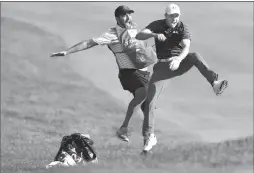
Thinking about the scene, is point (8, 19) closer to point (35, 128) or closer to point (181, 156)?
point (35, 128)

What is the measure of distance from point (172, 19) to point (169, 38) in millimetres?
444

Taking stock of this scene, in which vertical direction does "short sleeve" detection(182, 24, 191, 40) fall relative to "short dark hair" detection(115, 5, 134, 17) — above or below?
below

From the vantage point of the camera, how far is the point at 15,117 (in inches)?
3438

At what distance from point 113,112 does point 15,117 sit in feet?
60.0

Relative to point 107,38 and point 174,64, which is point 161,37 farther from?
point 107,38

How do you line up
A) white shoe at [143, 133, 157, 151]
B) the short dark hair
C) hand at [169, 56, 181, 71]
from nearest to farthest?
1. hand at [169, 56, 181, 71]
2. white shoe at [143, 133, 157, 151]
3. the short dark hair

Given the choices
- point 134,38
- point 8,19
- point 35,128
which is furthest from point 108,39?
point 8,19

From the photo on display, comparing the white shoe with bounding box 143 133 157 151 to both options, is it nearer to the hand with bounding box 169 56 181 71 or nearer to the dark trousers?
the dark trousers

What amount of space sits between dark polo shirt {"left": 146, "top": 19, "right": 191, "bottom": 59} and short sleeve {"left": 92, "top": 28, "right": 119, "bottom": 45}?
1.32m

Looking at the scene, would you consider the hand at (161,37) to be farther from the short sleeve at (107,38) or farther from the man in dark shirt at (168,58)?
the short sleeve at (107,38)

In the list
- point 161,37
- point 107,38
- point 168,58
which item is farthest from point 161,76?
point 107,38

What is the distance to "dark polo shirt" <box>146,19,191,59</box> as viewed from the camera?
51.0 feet

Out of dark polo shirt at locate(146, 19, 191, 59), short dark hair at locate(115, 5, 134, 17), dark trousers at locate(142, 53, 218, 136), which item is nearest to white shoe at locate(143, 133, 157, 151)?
dark trousers at locate(142, 53, 218, 136)

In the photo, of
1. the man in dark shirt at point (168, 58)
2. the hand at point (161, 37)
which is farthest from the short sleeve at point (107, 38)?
the hand at point (161, 37)
